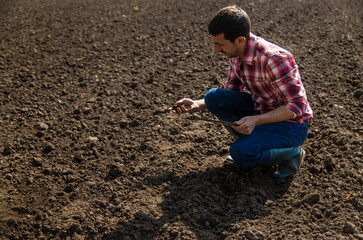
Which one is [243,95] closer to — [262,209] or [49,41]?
[262,209]

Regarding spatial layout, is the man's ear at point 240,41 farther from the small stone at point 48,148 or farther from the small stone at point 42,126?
the small stone at point 42,126

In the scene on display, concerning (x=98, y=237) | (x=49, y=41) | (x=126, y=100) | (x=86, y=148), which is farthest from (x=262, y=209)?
(x=49, y=41)

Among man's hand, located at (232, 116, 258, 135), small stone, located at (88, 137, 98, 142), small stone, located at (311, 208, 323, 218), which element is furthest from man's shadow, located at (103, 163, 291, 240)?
small stone, located at (88, 137, 98, 142)

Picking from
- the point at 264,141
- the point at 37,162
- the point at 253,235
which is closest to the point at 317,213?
the point at 253,235

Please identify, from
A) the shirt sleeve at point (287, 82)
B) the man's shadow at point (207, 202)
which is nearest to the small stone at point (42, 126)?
the man's shadow at point (207, 202)

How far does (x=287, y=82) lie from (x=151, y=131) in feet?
4.65

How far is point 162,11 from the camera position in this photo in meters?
5.75

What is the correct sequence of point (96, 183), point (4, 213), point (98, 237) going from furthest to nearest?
point (96, 183) → point (4, 213) → point (98, 237)

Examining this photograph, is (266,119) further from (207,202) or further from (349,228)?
(349,228)

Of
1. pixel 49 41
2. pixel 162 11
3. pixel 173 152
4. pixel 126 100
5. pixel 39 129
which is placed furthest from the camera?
pixel 162 11

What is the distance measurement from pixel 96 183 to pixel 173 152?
67cm

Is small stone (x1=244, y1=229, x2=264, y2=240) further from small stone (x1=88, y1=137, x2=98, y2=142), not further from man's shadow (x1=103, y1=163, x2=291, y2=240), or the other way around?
small stone (x1=88, y1=137, x2=98, y2=142)

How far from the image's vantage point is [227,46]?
8.88 feet

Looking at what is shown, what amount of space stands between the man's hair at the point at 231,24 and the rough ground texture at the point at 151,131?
1.05 m
